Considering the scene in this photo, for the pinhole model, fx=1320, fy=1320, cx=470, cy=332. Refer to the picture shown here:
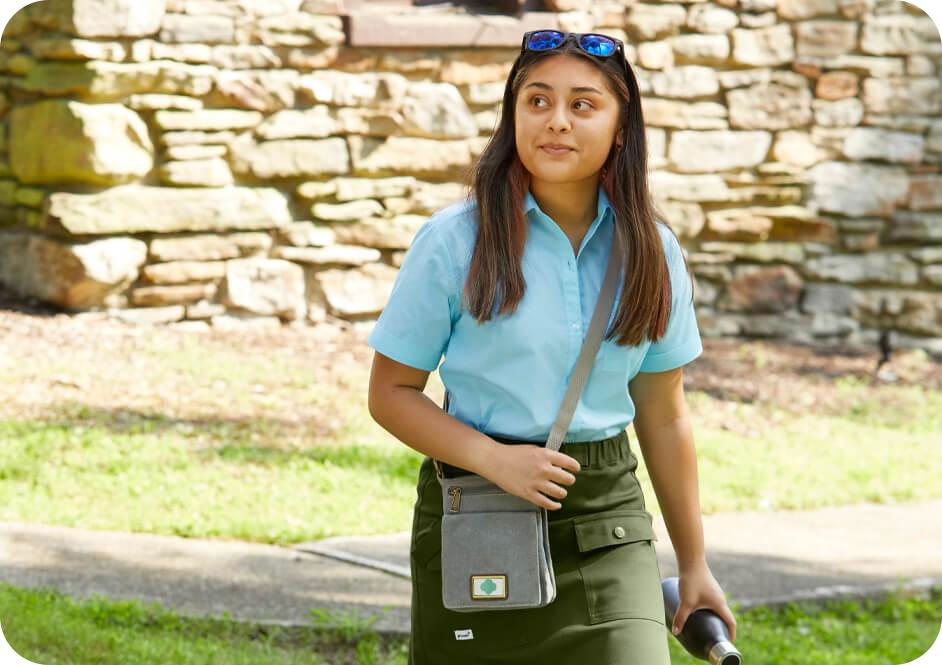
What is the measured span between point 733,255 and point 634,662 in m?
6.94

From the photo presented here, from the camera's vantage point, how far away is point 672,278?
8.39 ft

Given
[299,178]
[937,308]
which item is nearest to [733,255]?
[937,308]

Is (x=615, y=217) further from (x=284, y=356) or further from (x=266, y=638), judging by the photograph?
(x=284, y=356)

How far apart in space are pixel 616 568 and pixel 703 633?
272mm

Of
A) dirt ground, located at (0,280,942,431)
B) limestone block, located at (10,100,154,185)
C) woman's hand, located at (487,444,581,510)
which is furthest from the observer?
limestone block, located at (10,100,154,185)

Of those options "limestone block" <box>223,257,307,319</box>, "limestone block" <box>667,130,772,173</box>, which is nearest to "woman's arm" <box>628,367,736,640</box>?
"limestone block" <box>223,257,307,319</box>

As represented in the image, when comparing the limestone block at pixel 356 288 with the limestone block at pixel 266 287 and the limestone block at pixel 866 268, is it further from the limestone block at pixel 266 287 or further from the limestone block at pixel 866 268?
the limestone block at pixel 866 268

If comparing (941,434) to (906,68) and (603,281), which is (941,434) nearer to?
(906,68)

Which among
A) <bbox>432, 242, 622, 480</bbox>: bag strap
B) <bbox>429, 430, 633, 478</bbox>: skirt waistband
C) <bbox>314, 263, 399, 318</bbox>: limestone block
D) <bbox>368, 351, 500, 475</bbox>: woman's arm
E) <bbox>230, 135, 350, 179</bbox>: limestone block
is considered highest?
<bbox>432, 242, 622, 480</bbox>: bag strap

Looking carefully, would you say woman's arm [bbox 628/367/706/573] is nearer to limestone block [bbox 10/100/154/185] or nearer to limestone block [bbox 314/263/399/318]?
limestone block [bbox 10/100/154/185]

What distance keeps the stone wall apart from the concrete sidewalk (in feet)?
9.27

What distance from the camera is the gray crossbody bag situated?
230cm

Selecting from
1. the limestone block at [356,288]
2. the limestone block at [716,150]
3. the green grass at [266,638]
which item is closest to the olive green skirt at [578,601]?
the green grass at [266,638]

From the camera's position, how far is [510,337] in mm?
2340
